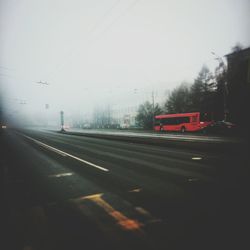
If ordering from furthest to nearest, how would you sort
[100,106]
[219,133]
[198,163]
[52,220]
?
[100,106], [219,133], [198,163], [52,220]

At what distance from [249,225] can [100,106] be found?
108370 millimetres

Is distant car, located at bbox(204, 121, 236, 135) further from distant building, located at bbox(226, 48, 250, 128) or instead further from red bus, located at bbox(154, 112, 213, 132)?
distant building, located at bbox(226, 48, 250, 128)

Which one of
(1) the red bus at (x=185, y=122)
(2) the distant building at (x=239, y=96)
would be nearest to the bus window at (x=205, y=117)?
(1) the red bus at (x=185, y=122)

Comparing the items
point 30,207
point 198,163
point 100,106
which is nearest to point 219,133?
point 198,163

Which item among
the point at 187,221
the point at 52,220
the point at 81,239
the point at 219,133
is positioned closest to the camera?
the point at 81,239

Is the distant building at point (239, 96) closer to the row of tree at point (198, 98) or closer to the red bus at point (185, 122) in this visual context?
A: the row of tree at point (198, 98)

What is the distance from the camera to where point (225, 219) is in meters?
3.97

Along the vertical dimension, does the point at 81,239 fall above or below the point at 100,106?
below

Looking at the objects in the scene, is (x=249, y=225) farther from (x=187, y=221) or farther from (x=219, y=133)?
(x=219, y=133)

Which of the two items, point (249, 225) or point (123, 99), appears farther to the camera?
point (123, 99)

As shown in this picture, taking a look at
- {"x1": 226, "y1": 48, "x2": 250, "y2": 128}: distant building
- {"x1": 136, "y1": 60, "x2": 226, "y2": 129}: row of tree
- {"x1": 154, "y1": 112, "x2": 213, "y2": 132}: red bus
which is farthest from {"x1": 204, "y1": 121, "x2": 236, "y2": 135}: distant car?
{"x1": 136, "y1": 60, "x2": 226, "y2": 129}: row of tree

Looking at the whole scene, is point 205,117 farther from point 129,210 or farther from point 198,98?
point 129,210

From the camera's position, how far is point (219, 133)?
29297 mm

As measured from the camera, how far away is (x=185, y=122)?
37.0 meters
